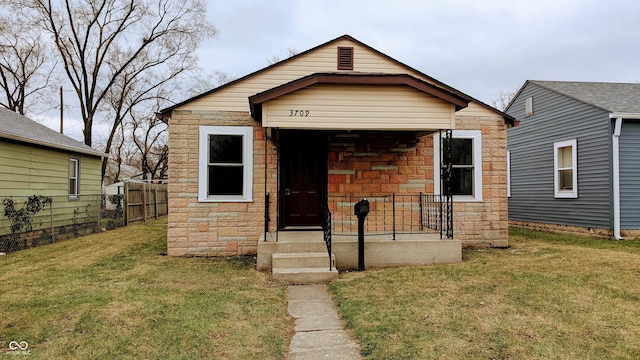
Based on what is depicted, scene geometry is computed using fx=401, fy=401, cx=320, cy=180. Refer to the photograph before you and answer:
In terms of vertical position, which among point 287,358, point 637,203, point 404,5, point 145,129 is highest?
point 404,5

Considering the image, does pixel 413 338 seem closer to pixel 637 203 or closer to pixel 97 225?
pixel 637 203

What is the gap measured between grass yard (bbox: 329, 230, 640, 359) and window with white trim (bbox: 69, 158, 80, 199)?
11.3 metres

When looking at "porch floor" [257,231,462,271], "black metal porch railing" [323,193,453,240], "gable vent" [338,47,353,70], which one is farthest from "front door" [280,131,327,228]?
"gable vent" [338,47,353,70]

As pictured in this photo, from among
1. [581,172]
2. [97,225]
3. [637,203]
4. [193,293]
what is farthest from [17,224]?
[637,203]

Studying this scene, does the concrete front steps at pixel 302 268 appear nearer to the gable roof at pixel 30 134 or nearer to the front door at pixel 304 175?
the front door at pixel 304 175

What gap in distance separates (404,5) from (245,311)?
1537 centimetres

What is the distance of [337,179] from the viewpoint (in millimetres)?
8602

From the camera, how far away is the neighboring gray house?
1013 centimetres

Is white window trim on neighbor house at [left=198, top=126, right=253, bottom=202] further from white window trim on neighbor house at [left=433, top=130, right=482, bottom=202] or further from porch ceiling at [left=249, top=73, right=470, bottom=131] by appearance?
white window trim on neighbor house at [left=433, top=130, right=482, bottom=202]

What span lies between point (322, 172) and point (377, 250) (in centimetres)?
233

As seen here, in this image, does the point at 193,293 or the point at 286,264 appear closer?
the point at 193,293

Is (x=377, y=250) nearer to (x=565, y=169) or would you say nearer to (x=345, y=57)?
(x=345, y=57)

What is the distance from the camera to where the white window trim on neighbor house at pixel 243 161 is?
8.30 meters

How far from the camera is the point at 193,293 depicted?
17.5 ft
